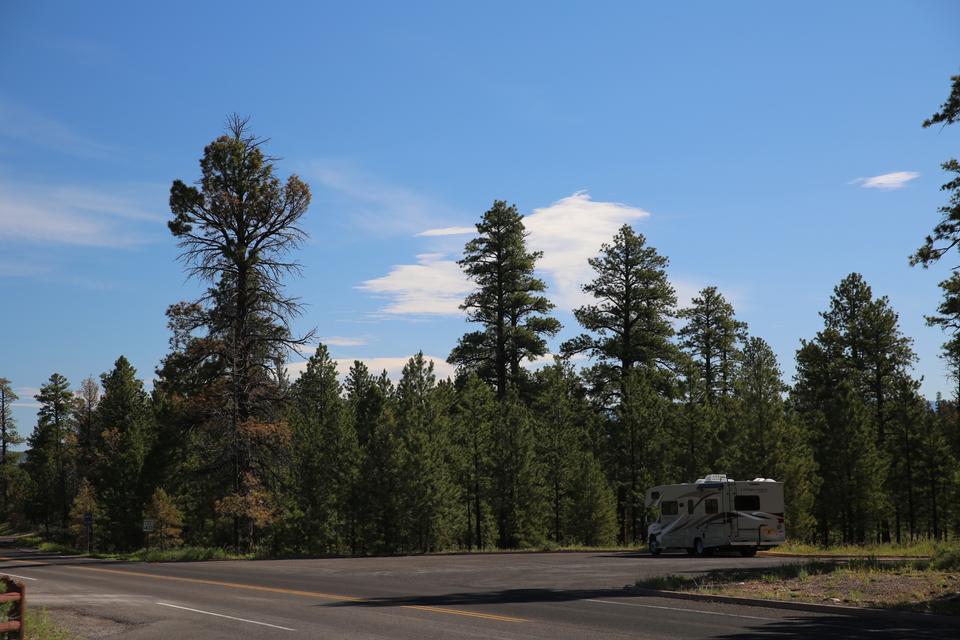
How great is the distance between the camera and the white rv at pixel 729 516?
3347cm

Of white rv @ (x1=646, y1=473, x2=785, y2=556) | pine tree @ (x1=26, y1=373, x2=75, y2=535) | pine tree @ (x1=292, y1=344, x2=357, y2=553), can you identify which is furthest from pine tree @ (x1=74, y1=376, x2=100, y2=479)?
white rv @ (x1=646, y1=473, x2=785, y2=556)

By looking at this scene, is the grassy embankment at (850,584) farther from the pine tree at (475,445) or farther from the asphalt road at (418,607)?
the pine tree at (475,445)

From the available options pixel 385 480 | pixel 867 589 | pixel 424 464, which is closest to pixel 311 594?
pixel 867 589

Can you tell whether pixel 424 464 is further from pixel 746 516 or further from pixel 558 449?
pixel 746 516

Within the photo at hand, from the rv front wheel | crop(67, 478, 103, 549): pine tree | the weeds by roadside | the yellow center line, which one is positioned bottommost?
crop(67, 478, 103, 549): pine tree

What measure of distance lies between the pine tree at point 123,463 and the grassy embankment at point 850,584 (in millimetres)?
53425

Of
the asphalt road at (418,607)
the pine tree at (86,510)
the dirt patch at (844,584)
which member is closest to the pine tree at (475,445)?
the asphalt road at (418,607)

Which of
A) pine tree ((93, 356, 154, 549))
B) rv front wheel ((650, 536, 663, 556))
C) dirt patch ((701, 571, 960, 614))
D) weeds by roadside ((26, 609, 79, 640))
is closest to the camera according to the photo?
weeds by roadside ((26, 609, 79, 640))

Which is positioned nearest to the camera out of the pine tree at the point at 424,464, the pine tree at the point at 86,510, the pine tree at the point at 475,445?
the pine tree at the point at 424,464

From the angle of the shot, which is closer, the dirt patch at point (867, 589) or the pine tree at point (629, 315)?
the dirt patch at point (867, 589)

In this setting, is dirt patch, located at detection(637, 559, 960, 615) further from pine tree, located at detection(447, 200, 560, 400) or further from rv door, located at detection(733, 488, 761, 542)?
pine tree, located at detection(447, 200, 560, 400)

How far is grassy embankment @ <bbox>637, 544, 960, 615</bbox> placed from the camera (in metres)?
15.9

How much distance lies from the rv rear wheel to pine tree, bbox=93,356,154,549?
45282 mm

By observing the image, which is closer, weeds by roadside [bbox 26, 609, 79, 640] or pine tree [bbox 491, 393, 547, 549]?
weeds by roadside [bbox 26, 609, 79, 640]
